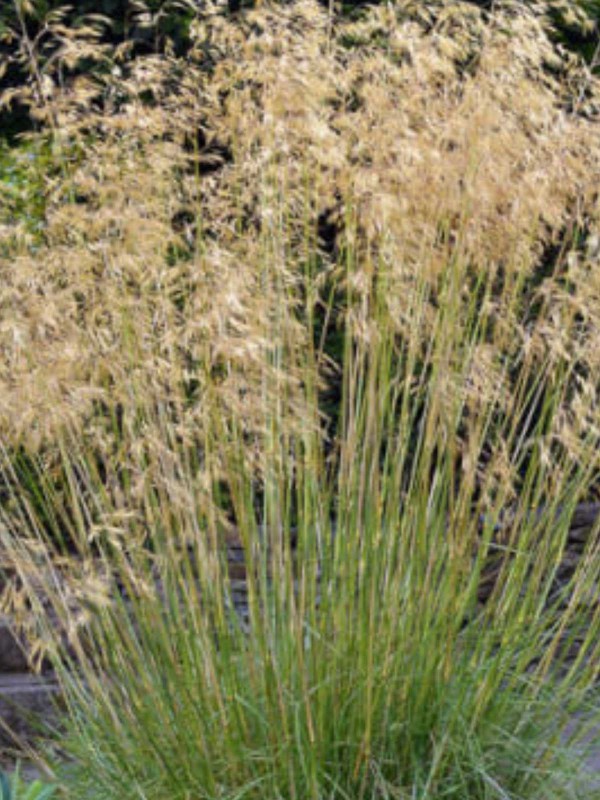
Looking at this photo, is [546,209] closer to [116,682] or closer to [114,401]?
[114,401]

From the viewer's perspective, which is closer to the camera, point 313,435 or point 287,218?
point 313,435

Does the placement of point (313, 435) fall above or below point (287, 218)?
below

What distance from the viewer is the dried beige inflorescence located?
349 centimetres

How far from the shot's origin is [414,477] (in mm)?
3535

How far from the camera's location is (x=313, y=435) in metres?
3.55

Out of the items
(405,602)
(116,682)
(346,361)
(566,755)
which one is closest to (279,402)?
(346,361)

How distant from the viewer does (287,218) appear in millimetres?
3805

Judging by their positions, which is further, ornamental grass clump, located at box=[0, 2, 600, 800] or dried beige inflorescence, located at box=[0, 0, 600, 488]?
dried beige inflorescence, located at box=[0, 0, 600, 488]

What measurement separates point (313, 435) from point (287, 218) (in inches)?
23.9

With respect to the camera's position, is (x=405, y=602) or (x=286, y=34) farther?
(x=286, y=34)

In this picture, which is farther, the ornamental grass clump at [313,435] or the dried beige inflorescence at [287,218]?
the dried beige inflorescence at [287,218]

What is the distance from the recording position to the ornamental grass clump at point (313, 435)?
327cm

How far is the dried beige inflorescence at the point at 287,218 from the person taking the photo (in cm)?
349

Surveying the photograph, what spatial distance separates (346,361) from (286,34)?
2.66 feet
